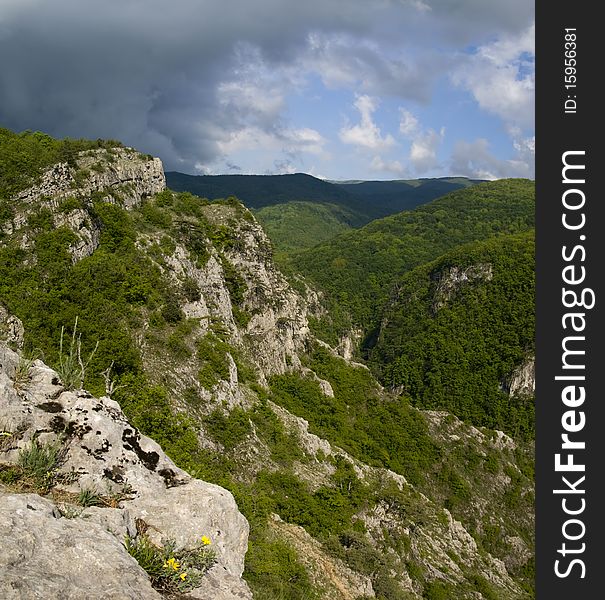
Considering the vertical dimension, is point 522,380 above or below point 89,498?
below

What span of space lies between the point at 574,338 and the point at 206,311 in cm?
3433

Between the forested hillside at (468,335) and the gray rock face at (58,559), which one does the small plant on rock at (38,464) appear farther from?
the forested hillside at (468,335)

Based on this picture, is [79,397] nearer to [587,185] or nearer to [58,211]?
[587,185]

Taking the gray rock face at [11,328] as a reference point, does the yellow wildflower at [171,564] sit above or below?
below

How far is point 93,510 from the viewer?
19.2 ft

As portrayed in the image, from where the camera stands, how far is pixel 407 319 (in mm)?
163625

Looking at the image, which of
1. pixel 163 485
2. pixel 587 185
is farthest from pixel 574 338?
pixel 163 485

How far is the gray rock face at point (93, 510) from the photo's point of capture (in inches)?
177

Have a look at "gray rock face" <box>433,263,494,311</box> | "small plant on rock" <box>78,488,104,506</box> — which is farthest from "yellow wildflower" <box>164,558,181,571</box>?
→ "gray rock face" <box>433,263,494,311</box>

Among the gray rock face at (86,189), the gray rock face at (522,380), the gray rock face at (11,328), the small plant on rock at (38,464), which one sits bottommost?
the gray rock face at (522,380)

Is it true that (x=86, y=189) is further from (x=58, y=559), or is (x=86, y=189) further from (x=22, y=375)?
(x=58, y=559)

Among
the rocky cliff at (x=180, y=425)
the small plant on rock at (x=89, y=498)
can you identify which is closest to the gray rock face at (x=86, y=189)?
the rocky cliff at (x=180, y=425)

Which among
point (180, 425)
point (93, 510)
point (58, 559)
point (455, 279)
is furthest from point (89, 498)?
point (455, 279)

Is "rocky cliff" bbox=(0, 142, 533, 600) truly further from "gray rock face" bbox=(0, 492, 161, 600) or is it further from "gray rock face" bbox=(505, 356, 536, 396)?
"gray rock face" bbox=(505, 356, 536, 396)
